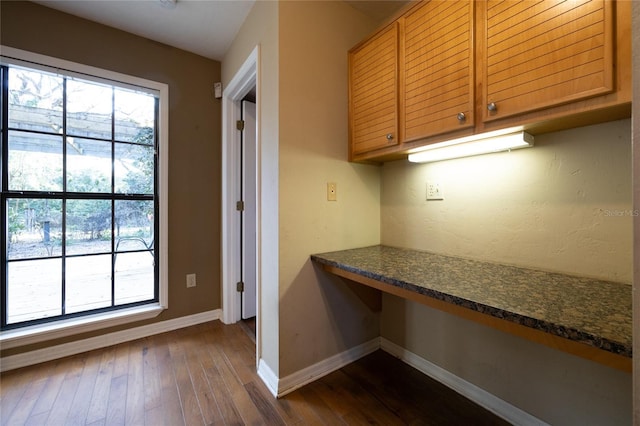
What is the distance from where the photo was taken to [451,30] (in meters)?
1.18

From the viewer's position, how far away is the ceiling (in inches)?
70.2

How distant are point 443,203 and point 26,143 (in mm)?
2922

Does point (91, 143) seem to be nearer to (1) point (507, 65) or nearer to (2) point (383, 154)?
(2) point (383, 154)

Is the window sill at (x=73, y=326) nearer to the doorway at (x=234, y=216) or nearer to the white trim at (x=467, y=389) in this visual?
the doorway at (x=234, y=216)

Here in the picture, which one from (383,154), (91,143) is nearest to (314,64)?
(383,154)

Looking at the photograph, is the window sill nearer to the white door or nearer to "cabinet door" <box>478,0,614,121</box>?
the white door

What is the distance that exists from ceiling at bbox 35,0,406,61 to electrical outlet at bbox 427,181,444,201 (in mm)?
1244

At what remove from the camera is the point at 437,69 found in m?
1.25

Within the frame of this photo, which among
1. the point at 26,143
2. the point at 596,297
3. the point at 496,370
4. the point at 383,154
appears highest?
the point at 26,143

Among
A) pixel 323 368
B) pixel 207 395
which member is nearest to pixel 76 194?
pixel 207 395

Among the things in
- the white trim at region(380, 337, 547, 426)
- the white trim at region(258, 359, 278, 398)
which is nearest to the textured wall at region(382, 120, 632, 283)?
the white trim at region(380, 337, 547, 426)

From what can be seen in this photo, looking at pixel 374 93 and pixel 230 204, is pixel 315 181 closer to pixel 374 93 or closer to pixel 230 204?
pixel 374 93

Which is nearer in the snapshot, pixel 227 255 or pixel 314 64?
pixel 314 64

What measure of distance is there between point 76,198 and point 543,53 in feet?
9.64
